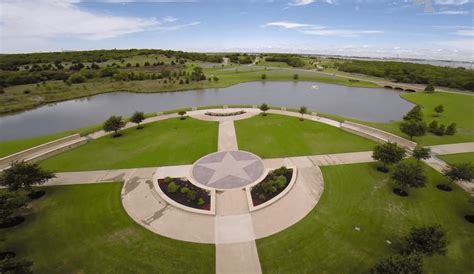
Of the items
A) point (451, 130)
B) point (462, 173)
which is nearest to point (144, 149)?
point (462, 173)

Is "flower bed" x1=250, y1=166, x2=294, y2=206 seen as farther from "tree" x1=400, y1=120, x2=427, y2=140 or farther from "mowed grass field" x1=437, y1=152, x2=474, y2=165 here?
"mowed grass field" x1=437, y1=152, x2=474, y2=165

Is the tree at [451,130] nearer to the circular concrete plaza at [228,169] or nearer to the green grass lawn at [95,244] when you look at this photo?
the circular concrete plaza at [228,169]

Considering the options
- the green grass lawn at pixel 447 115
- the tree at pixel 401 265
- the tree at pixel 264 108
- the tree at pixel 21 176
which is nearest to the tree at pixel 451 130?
the green grass lawn at pixel 447 115

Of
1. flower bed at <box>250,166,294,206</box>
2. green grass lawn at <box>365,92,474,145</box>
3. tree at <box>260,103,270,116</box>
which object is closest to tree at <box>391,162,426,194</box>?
flower bed at <box>250,166,294,206</box>

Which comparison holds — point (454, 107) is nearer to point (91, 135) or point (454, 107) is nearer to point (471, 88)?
point (471, 88)

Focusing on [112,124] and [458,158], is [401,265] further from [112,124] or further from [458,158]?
[112,124]

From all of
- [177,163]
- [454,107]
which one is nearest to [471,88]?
[454,107]
